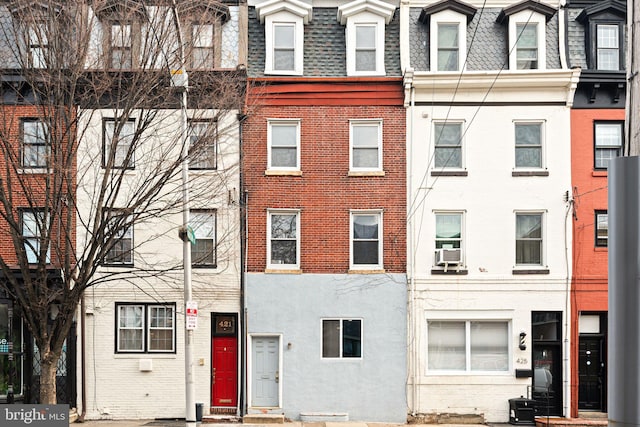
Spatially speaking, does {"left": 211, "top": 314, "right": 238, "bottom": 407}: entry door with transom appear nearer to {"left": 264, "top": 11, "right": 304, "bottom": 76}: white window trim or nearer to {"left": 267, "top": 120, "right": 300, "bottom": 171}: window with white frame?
{"left": 267, "top": 120, "right": 300, "bottom": 171}: window with white frame

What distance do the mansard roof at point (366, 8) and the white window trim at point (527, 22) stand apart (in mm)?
3579

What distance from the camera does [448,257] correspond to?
754 inches

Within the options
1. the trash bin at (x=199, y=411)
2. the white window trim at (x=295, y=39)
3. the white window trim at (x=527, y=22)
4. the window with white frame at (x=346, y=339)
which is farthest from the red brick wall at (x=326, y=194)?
the trash bin at (x=199, y=411)

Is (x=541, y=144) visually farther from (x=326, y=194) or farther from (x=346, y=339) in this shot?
(x=346, y=339)

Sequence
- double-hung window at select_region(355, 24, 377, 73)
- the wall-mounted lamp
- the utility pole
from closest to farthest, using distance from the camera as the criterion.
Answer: the utility pole < the wall-mounted lamp < double-hung window at select_region(355, 24, 377, 73)

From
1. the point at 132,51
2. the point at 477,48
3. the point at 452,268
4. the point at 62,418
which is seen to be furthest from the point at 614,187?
the point at 477,48

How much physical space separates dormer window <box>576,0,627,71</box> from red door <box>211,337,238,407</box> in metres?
13.5

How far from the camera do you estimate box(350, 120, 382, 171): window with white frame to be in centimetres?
1958

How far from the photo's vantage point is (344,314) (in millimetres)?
19156

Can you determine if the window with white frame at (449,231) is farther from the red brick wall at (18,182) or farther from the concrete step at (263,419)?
the red brick wall at (18,182)

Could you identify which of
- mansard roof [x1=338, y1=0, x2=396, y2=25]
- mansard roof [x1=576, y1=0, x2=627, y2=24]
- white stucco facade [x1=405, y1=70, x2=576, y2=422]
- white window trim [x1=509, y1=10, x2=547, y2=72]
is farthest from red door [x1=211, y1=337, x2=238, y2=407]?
mansard roof [x1=576, y1=0, x2=627, y2=24]

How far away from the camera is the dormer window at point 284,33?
19.6 m

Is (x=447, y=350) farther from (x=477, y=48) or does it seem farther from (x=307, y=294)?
(x=477, y=48)

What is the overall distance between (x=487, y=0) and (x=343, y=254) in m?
8.93
